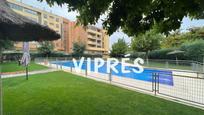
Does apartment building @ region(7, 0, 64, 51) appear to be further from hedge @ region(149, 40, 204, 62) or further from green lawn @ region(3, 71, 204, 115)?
green lawn @ region(3, 71, 204, 115)

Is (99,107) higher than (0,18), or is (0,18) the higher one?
(0,18)

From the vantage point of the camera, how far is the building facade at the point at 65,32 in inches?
2052

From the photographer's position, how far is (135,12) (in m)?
4.59

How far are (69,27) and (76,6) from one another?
2646 inches

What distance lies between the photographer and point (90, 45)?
7681 cm

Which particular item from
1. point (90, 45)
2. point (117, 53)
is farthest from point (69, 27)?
point (117, 53)

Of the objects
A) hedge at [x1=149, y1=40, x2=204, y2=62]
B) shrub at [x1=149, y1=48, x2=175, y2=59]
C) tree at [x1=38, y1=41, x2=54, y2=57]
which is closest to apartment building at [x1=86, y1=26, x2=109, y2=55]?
tree at [x1=38, y1=41, x2=54, y2=57]

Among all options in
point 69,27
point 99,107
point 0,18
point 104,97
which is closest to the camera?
point 0,18

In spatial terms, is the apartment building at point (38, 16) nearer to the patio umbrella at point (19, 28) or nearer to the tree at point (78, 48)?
the tree at point (78, 48)

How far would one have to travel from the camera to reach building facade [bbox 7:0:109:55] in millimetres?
→ 52125

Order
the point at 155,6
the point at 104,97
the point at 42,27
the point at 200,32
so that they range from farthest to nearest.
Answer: the point at 200,32, the point at 104,97, the point at 155,6, the point at 42,27

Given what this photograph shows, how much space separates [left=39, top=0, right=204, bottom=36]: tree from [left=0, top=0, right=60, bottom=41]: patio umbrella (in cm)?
66

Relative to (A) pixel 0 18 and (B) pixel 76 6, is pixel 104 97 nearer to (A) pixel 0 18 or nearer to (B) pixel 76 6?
(B) pixel 76 6

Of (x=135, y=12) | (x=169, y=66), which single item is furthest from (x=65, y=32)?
(x=135, y=12)
